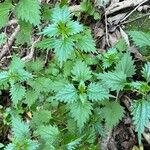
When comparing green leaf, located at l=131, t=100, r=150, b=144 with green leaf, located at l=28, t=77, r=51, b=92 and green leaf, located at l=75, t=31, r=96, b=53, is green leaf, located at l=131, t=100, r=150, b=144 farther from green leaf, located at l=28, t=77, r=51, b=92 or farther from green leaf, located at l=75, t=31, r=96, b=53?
green leaf, located at l=28, t=77, r=51, b=92

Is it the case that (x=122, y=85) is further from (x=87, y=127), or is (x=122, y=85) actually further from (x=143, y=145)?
(x=143, y=145)

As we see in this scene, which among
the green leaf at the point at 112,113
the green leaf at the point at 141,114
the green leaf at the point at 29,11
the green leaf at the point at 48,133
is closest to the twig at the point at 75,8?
the green leaf at the point at 29,11

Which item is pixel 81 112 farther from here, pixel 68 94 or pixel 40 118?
pixel 40 118

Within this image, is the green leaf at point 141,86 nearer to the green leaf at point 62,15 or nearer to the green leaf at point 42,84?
the green leaf at point 62,15

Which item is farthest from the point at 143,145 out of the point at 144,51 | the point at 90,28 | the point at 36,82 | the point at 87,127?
the point at 90,28

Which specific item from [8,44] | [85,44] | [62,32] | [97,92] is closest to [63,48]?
Result: [62,32]

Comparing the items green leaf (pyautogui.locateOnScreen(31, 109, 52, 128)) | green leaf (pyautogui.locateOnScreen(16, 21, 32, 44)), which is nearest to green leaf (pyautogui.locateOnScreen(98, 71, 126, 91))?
green leaf (pyautogui.locateOnScreen(31, 109, 52, 128))
